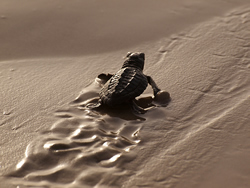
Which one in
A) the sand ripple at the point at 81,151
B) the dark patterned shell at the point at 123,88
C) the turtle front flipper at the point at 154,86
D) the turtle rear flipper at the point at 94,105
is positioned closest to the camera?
the sand ripple at the point at 81,151

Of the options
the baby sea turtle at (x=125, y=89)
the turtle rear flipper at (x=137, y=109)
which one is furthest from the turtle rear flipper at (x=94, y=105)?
the turtle rear flipper at (x=137, y=109)

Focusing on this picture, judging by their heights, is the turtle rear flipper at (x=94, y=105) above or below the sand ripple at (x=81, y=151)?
above

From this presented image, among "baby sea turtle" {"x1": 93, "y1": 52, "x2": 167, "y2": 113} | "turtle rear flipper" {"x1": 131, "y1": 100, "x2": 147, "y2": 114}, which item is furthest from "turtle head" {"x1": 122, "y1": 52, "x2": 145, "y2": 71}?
"turtle rear flipper" {"x1": 131, "y1": 100, "x2": 147, "y2": 114}

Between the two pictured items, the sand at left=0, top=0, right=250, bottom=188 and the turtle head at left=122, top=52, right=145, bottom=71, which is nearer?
the sand at left=0, top=0, right=250, bottom=188

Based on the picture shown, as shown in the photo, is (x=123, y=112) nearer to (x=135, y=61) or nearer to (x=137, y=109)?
(x=137, y=109)

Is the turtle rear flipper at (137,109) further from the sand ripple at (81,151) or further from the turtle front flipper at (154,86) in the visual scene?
the turtle front flipper at (154,86)

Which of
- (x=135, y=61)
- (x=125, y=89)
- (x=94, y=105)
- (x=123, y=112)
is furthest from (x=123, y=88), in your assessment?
(x=135, y=61)

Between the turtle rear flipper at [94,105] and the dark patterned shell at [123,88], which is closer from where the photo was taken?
the dark patterned shell at [123,88]

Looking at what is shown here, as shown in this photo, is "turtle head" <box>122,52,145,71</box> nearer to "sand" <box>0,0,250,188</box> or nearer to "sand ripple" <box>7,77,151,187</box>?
"sand" <box>0,0,250,188</box>
